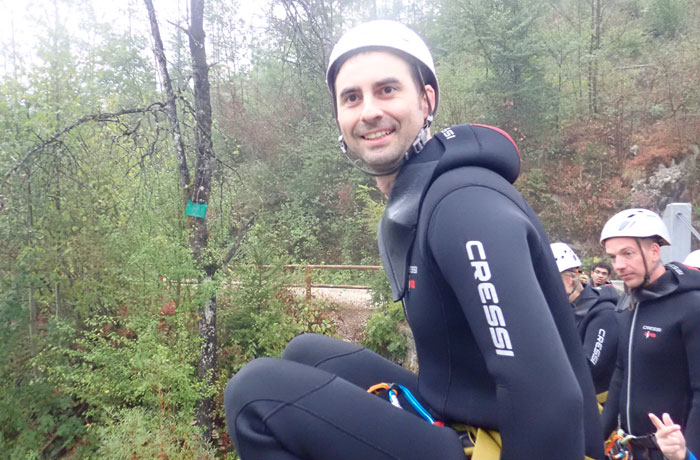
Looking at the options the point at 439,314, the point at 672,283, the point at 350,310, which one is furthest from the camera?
the point at 350,310

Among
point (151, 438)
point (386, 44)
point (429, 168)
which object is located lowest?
point (151, 438)

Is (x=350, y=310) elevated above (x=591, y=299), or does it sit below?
below

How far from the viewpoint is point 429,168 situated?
1.46 m

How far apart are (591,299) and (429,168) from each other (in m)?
4.04

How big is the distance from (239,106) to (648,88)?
48.0 ft

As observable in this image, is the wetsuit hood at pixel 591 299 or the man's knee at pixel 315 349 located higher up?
the man's knee at pixel 315 349

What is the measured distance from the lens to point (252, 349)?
8.46 meters

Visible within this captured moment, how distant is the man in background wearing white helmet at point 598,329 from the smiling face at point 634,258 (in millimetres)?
492

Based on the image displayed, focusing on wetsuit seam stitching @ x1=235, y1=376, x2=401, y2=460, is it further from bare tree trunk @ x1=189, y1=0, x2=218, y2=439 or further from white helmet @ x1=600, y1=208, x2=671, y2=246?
bare tree trunk @ x1=189, y1=0, x2=218, y2=439

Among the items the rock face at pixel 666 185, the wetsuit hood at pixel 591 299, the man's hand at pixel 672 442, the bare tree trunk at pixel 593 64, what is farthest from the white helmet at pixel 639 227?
the bare tree trunk at pixel 593 64

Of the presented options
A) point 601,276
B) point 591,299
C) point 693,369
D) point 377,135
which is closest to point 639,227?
point 693,369

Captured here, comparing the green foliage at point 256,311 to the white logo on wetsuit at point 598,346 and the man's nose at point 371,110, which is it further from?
the man's nose at point 371,110

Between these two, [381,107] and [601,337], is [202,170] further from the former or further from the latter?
[381,107]

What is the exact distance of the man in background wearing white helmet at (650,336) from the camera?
3223 mm
